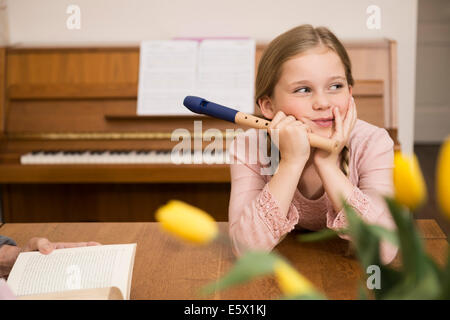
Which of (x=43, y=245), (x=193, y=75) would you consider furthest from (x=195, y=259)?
(x=193, y=75)

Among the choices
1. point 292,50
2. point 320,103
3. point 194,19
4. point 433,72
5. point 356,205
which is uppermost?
point 194,19

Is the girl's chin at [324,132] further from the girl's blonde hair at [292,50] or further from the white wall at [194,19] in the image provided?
the white wall at [194,19]

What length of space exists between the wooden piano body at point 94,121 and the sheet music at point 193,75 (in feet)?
0.20

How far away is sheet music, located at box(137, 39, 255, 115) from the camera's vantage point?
267 centimetres

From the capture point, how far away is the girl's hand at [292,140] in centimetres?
116

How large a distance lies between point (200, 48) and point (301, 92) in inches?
65.1

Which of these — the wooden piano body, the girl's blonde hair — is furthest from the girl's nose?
the wooden piano body

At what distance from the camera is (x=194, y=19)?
3076mm

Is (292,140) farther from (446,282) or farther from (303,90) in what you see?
(446,282)

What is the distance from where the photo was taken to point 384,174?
129 cm

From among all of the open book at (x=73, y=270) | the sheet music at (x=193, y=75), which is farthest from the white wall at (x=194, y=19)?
the open book at (x=73, y=270)

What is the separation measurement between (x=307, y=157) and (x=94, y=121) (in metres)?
1.78
